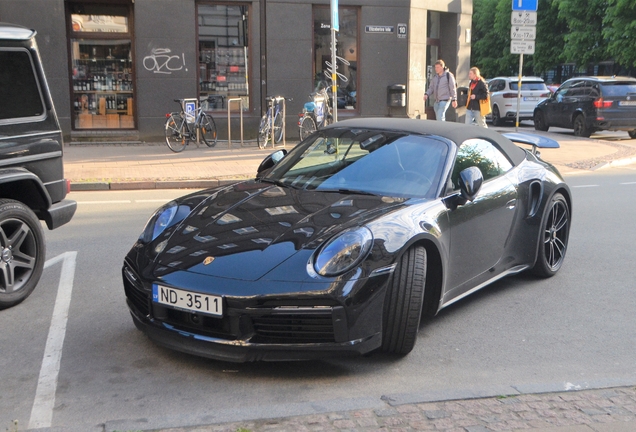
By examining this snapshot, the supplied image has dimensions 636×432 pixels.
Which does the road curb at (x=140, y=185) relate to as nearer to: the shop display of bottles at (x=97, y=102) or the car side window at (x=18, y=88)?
the car side window at (x=18, y=88)

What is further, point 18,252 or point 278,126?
point 278,126

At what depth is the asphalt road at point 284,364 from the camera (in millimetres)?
3982

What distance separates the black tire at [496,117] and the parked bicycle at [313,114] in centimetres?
1146

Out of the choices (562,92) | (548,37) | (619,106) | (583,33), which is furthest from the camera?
(548,37)

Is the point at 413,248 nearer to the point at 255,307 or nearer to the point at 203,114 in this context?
the point at 255,307

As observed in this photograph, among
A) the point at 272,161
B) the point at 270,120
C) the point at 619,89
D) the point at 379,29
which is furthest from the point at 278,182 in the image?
the point at 619,89

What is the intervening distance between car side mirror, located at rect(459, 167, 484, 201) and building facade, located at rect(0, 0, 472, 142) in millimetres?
12684

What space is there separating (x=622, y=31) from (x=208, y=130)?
2956 cm

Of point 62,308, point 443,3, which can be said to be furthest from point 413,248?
point 443,3

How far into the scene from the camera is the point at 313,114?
17875mm

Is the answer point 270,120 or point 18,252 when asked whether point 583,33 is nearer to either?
point 270,120

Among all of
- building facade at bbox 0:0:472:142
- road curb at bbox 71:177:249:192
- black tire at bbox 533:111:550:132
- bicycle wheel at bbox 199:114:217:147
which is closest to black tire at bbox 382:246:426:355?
road curb at bbox 71:177:249:192

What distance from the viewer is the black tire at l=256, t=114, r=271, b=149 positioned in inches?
666

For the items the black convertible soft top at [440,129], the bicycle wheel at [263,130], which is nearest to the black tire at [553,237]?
the black convertible soft top at [440,129]
